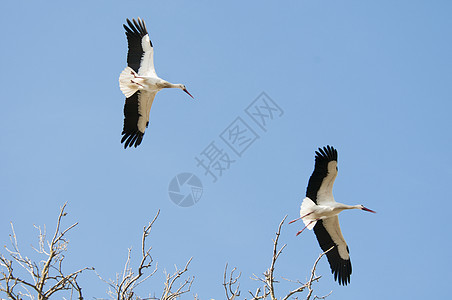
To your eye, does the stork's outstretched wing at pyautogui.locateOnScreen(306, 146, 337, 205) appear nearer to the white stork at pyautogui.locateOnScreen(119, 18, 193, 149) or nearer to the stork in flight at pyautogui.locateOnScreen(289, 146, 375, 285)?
the stork in flight at pyautogui.locateOnScreen(289, 146, 375, 285)

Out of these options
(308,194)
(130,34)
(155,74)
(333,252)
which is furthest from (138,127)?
(333,252)

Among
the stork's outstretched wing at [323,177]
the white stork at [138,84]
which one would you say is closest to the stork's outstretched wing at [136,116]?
the white stork at [138,84]

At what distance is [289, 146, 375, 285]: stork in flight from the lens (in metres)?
9.86

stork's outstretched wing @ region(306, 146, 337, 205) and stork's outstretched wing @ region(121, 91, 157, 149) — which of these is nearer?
stork's outstretched wing @ region(306, 146, 337, 205)

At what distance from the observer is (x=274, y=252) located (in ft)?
20.3

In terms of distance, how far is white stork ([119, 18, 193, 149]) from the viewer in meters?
10.7

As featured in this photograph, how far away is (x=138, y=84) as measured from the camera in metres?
10.6

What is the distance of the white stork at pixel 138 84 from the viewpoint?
10.7 meters

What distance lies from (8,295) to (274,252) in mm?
2787

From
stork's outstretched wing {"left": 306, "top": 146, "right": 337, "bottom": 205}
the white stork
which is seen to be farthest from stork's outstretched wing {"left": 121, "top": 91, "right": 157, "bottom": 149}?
stork's outstretched wing {"left": 306, "top": 146, "right": 337, "bottom": 205}

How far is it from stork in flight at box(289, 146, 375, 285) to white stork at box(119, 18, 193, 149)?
11.1ft

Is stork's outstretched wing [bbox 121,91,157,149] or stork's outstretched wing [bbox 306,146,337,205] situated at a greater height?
stork's outstretched wing [bbox 121,91,157,149]

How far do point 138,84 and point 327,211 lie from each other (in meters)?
4.17

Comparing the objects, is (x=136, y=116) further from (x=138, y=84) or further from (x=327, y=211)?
(x=327, y=211)
